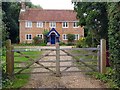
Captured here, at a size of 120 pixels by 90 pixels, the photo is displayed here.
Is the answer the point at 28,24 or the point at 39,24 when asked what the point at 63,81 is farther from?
the point at 28,24

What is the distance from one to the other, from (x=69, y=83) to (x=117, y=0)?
3.27m

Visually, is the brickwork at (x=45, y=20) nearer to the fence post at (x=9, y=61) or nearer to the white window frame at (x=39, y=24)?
the white window frame at (x=39, y=24)

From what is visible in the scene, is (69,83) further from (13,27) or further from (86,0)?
(13,27)

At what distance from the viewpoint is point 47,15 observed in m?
47.1

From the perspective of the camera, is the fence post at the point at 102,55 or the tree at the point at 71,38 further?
the tree at the point at 71,38

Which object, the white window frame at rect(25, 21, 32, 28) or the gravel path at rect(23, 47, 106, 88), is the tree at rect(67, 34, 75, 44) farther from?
the gravel path at rect(23, 47, 106, 88)

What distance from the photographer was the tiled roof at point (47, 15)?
153 ft

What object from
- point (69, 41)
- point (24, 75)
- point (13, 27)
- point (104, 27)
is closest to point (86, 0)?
point (104, 27)

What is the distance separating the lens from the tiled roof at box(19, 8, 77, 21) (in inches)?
1841

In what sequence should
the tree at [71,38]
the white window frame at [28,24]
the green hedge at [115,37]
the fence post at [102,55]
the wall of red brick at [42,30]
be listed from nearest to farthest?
the green hedge at [115,37], the fence post at [102,55], the tree at [71,38], the wall of red brick at [42,30], the white window frame at [28,24]

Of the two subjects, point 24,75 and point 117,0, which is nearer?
point 117,0

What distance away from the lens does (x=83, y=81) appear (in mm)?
8930

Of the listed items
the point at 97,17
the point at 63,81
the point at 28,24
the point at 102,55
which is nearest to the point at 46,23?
the point at 28,24

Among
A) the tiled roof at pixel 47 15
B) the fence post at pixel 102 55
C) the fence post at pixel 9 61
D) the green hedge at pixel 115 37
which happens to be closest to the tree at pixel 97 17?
the fence post at pixel 102 55
